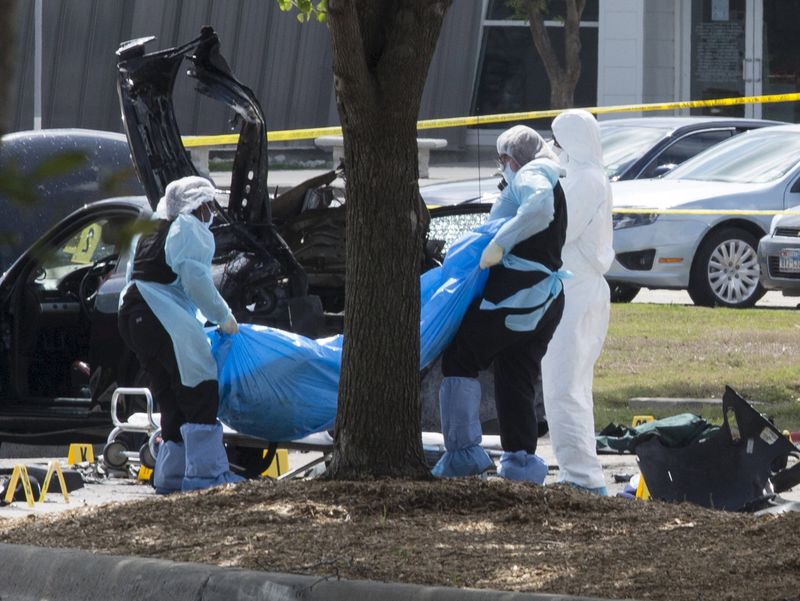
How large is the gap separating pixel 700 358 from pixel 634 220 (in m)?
2.92

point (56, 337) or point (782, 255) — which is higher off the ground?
point (782, 255)

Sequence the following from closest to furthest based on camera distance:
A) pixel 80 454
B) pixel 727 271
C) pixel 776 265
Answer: pixel 80 454
pixel 776 265
pixel 727 271

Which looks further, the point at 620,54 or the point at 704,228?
the point at 620,54

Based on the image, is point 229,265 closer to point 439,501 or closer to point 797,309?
point 439,501

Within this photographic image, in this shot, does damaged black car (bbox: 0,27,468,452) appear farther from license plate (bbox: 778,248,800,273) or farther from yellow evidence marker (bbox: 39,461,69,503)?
license plate (bbox: 778,248,800,273)

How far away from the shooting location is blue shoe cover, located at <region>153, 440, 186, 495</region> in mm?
7891

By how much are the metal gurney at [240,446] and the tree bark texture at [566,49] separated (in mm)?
20844

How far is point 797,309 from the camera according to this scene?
15148 mm

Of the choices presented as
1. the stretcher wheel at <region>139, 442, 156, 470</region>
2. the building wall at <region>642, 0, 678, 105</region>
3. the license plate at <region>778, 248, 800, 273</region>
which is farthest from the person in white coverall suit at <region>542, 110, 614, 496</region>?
the building wall at <region>642, 0, 678, 105</region>

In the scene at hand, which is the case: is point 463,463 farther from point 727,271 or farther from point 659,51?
point 659,51

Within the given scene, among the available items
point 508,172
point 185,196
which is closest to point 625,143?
point 508,172

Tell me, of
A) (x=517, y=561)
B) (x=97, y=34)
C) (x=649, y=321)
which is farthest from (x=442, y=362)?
(x=97, y=34)

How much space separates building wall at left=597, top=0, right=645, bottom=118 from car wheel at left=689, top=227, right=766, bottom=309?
573 inches

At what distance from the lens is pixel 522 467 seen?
7.62m
